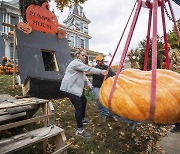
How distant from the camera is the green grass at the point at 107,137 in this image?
3780 mm

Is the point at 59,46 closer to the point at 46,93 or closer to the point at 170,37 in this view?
the point at 46,93

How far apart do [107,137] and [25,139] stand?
203 cm

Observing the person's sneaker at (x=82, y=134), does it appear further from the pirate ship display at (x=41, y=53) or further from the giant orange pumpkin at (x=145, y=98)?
the pirate ship display at (x=41, y=53)

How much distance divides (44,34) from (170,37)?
35.4ft

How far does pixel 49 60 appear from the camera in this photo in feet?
25.0

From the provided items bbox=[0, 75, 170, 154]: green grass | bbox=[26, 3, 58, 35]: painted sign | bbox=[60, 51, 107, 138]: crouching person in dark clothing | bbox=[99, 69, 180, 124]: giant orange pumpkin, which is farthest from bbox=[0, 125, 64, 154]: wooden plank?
bbox=[26, 3, 58, 35]: painted sign

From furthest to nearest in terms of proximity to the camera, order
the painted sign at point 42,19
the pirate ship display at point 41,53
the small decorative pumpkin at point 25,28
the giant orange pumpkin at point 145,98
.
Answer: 1. the painted sign at point 42,19
2. the small decorative pumpkin at point 25,28
3. the pirate ship display at point 41,53
4. the giant orange pumpkin at point 145,98

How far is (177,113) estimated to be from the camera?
5.87 feet

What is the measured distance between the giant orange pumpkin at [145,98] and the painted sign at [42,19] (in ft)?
19.6

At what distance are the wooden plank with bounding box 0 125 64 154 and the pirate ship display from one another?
129 inches

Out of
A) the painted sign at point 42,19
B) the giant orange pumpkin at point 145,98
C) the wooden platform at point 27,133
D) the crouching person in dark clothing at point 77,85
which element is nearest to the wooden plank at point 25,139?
the wooden platform at point 27,133

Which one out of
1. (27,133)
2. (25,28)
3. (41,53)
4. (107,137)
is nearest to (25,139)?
(27,133)

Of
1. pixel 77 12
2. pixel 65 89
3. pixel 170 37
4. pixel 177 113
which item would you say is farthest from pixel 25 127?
pixel 77 12

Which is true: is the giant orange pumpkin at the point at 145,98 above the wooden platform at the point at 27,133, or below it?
above
